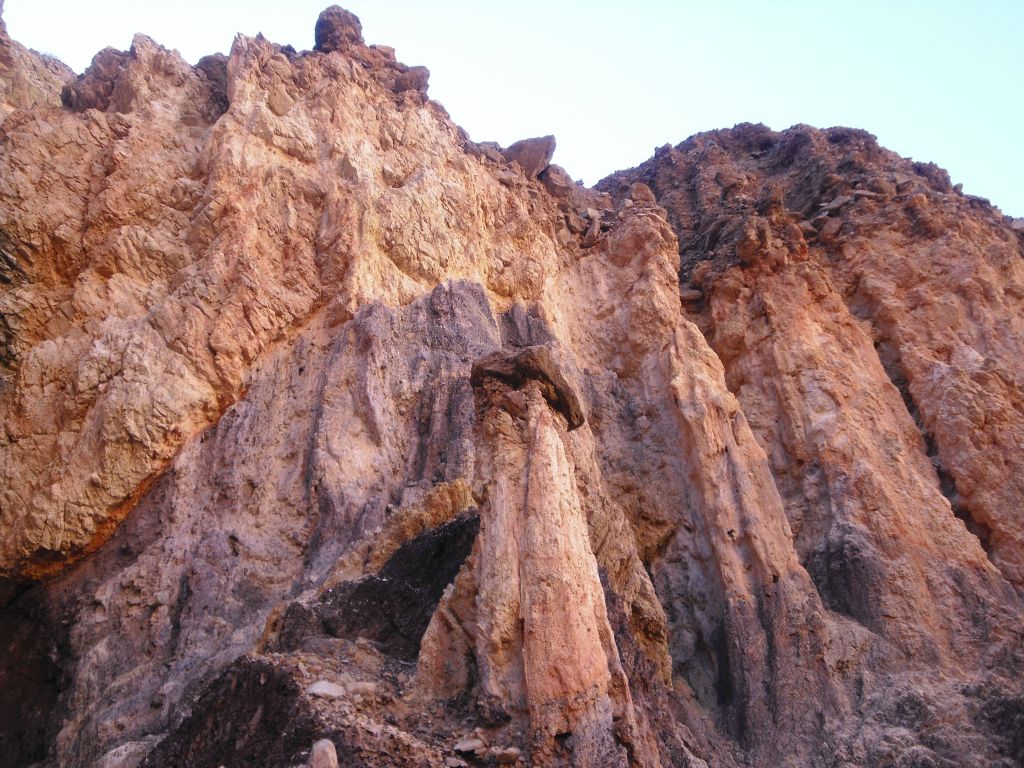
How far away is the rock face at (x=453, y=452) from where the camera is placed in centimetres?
810

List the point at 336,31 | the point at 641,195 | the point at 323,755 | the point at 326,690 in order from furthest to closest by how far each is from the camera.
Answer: the point at 641,195
the point at 336,31
the point at 326,690
the point at 323,755

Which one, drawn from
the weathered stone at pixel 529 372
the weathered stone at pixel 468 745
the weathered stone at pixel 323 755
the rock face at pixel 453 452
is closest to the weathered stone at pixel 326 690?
the rock face at pixel 453 452

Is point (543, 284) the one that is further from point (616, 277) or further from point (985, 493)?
point (985, 493)

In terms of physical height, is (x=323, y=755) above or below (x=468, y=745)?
below

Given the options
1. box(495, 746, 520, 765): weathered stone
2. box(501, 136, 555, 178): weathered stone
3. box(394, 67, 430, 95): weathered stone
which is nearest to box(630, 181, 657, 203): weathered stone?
box(501, 136, 555, 178): weathered stone

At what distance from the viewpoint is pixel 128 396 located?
39.3 feet

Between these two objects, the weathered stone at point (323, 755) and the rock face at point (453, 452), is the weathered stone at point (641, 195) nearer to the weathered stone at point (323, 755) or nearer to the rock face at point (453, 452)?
the rock face at point (453, 452)

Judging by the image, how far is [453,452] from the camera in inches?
475

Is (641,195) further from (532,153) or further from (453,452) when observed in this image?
(453,452)

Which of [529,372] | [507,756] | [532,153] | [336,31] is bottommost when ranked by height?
[507,756]

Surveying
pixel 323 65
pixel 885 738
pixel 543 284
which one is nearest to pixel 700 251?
pixel 543 284

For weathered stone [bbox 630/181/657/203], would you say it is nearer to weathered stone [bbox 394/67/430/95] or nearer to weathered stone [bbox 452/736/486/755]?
weathered stone [bbox 394/67/430/95]

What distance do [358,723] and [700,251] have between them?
18.9 m

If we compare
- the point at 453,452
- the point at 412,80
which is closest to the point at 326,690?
the point at 453,452
